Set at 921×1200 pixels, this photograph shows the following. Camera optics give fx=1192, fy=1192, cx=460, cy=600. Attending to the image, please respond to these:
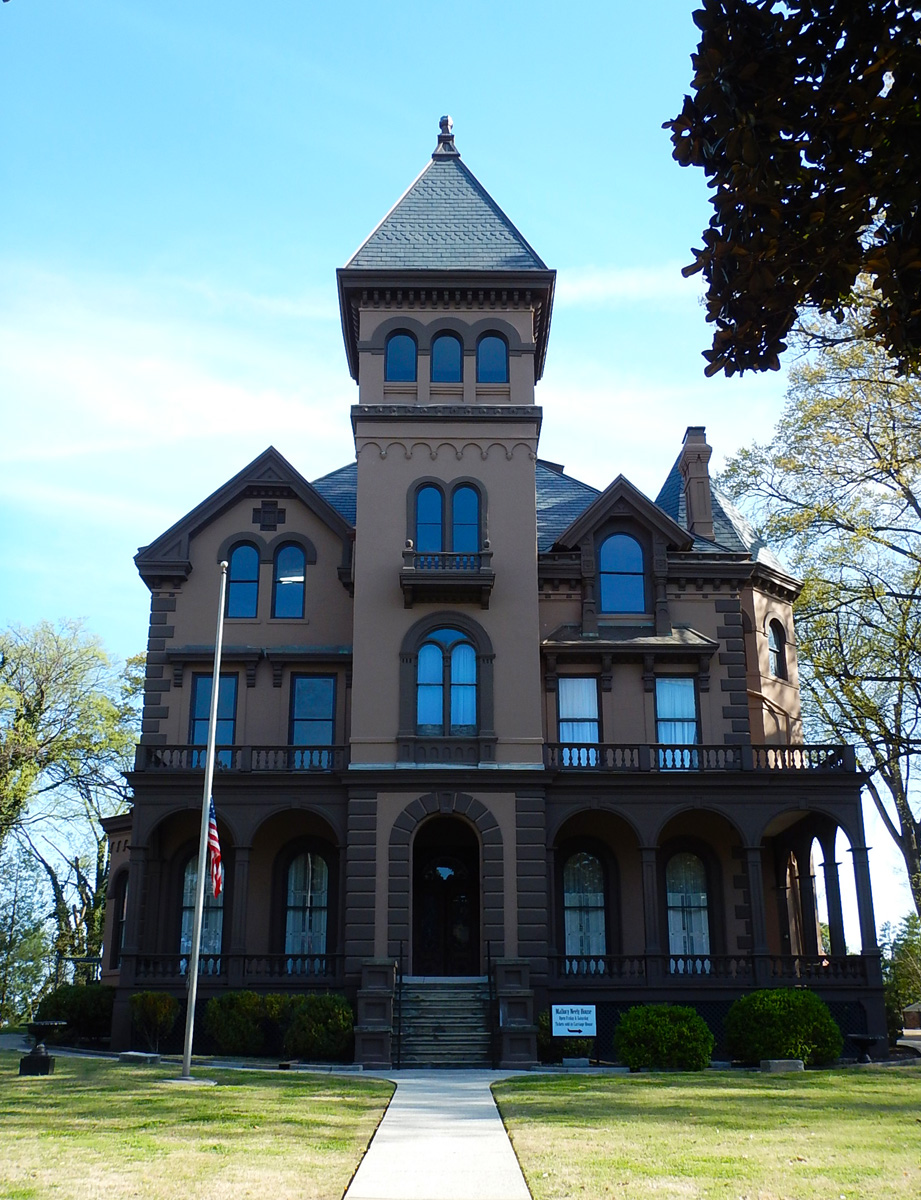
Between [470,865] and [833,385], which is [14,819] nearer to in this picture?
[470,865]

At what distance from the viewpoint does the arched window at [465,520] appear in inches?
1126

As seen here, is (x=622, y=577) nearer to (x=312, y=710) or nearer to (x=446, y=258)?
(x=312, y=710)

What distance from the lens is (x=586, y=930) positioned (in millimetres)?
27812

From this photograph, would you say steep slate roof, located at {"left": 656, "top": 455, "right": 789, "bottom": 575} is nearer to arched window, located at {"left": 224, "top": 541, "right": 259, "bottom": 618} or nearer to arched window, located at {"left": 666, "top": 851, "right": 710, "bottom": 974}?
arched window, located at {"left": 666, "top": 851, "right": 710, "bottom": 974}

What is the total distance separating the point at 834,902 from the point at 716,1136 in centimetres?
1584

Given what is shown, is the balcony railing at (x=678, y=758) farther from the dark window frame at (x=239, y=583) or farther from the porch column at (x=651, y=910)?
the dark window frame at (x=239, y=583)

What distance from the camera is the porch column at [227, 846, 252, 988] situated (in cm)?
2584

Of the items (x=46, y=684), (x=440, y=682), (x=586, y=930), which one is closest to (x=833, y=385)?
(x=440, y=682)

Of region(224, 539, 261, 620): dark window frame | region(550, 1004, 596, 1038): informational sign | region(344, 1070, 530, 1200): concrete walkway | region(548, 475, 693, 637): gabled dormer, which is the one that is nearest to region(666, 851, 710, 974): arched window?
region(550, 1004, 596, 1038): informational sign

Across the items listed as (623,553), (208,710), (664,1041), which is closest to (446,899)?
(208,710)

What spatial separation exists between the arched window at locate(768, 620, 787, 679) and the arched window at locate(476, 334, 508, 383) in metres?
10.1

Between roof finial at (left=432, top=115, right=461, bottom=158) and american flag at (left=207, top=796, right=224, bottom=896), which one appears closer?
american flag at (left=207, top=796, right=224, bottom=896)

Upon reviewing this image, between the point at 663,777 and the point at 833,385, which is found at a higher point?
the point at 833,385

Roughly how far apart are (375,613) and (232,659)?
4187 mm
